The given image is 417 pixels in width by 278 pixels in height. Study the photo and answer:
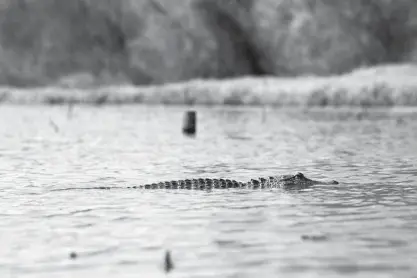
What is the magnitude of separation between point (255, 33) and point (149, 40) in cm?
1704

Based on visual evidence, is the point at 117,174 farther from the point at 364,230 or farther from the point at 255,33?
the point at 255,33

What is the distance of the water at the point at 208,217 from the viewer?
12914mm

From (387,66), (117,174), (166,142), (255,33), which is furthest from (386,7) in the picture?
(117,174)

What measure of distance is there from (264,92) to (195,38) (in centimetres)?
2506

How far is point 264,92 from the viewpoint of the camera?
4397 inches

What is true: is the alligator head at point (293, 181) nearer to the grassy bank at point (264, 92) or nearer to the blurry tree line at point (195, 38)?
the grassy bank at point (264, 92)

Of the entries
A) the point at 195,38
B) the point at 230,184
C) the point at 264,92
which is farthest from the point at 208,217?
the point at 195,38

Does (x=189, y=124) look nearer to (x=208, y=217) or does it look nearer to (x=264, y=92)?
(x=208, y=217)

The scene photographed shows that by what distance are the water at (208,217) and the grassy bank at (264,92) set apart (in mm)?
57865

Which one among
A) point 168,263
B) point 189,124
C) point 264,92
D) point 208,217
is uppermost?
point 264,92

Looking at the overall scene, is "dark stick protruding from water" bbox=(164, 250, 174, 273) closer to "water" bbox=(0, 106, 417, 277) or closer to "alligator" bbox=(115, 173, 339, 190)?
"water" bbox=(0, 106, 417, 277)

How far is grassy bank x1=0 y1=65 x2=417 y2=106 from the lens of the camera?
90.8m

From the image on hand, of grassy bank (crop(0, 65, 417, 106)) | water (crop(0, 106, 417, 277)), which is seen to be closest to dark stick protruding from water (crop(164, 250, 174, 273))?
water (crop(0, 106, 417, 277))

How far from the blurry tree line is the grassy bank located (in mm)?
3385
